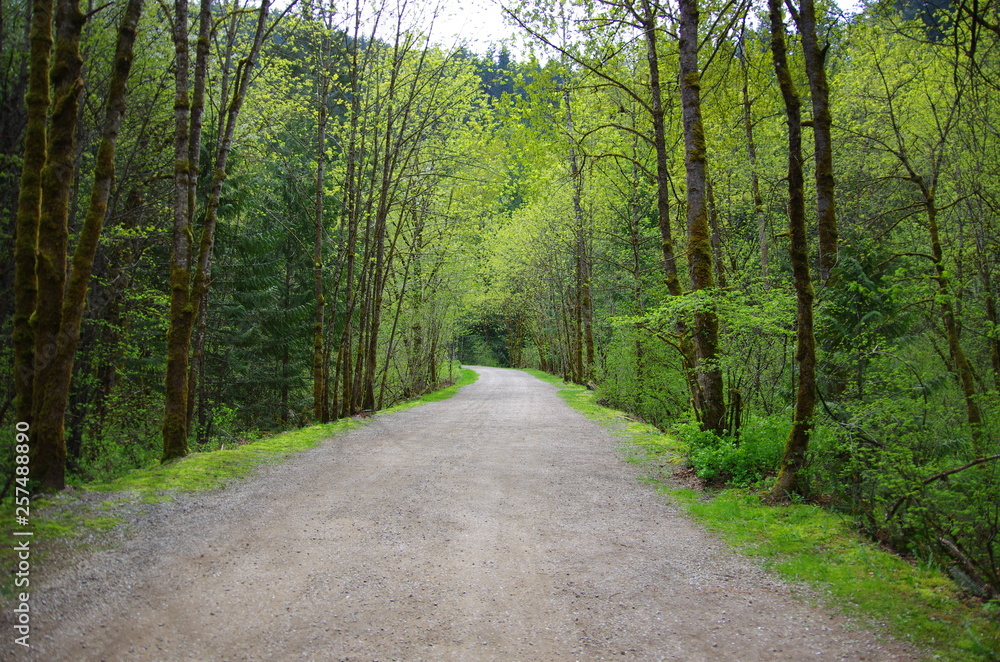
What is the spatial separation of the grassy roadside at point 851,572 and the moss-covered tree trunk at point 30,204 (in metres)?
6.48

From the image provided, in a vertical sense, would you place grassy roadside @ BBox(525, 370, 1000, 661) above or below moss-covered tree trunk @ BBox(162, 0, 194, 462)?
below

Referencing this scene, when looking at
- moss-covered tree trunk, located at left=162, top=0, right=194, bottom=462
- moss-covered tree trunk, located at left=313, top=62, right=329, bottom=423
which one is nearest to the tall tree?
moss-covered tree trunk, located at left=162, top=0, right=194, bottom=462

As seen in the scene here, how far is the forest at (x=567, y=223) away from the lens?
16.5 feet

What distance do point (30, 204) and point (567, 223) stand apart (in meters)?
17.6

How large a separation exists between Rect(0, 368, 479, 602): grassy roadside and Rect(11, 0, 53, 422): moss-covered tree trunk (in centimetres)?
100

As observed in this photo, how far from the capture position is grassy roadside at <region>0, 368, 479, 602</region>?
3877 millimetres

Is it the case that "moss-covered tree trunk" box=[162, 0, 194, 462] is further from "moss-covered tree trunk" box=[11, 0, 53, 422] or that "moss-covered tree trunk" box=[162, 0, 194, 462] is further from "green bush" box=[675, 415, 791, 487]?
"green bush" box=[675, 415, 791, 487]

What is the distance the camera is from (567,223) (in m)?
20.9

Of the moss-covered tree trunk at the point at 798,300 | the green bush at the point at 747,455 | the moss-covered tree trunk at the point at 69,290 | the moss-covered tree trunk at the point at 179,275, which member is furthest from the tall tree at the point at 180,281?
the moss-covered tree trunk at the point at 798,300

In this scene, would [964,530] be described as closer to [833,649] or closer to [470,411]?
[833,649]

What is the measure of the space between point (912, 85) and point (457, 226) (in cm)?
1320

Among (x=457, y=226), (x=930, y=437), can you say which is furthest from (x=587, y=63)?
(x=457, y=226)

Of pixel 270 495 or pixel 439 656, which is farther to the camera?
pixel 270 495

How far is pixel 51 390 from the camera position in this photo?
497cm
